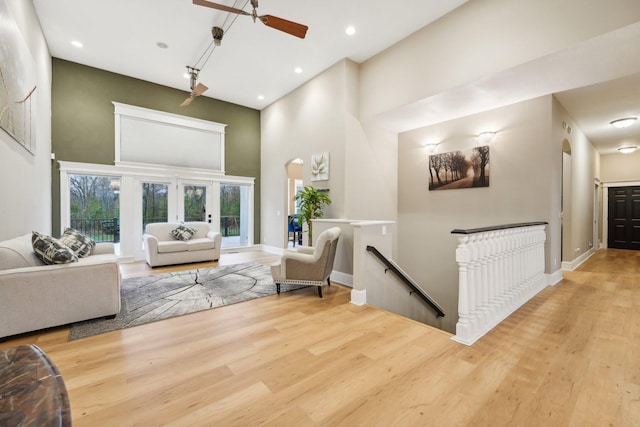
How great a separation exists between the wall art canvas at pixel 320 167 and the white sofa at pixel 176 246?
8.77 ft

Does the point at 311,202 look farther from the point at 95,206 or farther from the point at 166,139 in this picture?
the point at 95,206

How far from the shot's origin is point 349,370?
213cm

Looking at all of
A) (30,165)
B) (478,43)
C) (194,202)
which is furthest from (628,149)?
(30,165)

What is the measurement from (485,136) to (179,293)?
569cm

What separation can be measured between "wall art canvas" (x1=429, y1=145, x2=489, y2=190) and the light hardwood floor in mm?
2582

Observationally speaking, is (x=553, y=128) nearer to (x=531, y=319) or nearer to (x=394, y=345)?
(x=531, y=319)

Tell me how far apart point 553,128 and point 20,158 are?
7.59 meters

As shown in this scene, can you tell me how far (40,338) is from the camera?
105 inches

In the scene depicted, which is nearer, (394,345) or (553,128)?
(394,345)

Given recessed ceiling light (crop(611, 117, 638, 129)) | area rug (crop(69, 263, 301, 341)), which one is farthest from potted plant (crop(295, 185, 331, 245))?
recessed ceiling light (crop(611, 117, 638, 129))

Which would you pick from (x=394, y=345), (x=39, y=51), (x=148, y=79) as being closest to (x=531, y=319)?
(x=394, y=345)

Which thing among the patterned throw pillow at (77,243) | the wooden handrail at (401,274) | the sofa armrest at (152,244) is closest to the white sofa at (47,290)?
the patterned throw pillow at (77,243)

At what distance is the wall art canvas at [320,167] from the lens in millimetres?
5598

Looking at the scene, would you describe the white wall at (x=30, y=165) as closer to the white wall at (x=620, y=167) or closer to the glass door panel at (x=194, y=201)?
the glass door panel at (x=194, y=201)
